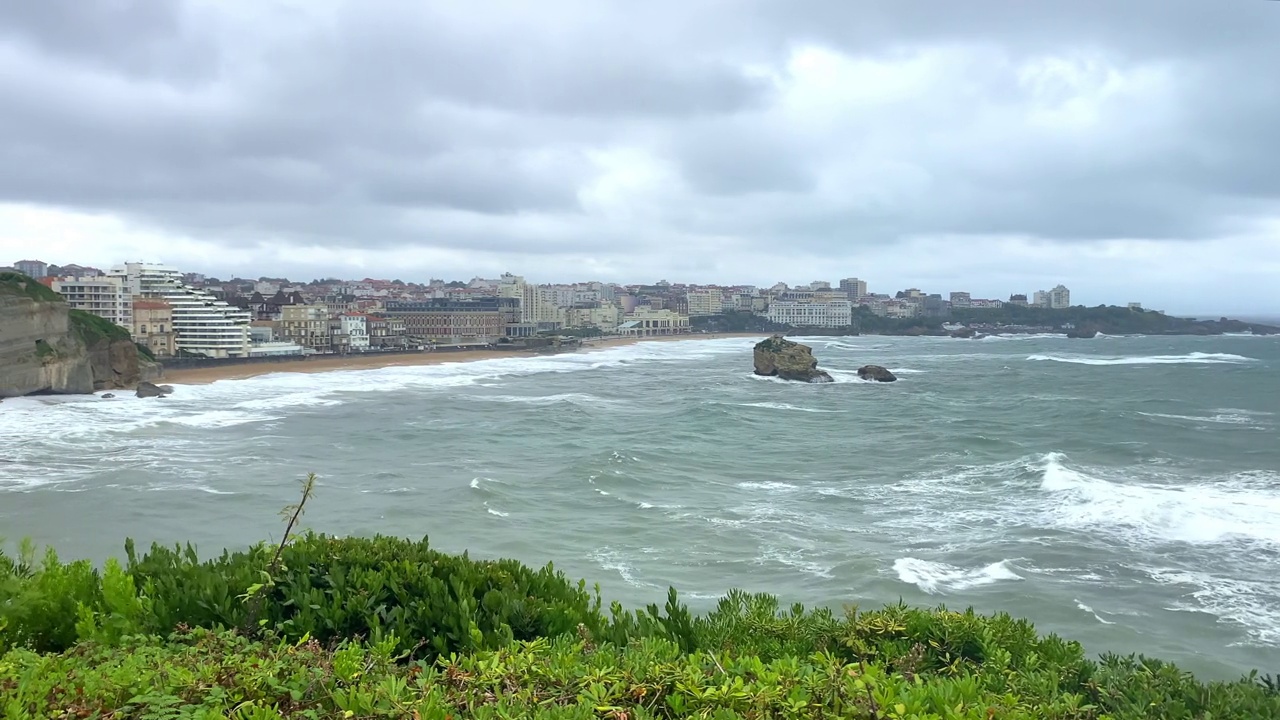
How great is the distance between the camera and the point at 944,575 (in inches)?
508

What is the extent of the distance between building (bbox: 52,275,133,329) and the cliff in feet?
72.7

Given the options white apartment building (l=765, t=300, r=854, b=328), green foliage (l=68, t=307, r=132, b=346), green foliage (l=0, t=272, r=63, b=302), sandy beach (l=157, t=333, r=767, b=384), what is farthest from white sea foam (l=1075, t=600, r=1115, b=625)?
white apartment building (l=765, t=300, r=854, b=328)

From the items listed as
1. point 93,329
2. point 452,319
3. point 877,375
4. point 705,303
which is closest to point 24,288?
point 93,329

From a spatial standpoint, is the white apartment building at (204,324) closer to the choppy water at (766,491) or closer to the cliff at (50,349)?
the cliff at (50,349)

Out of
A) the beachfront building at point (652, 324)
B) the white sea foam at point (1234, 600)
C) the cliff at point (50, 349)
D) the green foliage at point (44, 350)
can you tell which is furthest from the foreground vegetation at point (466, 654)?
the beachfront building at point (652, 324)

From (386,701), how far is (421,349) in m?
92.4

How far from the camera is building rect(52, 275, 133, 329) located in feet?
225

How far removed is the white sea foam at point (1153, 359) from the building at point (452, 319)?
60937 millimetres

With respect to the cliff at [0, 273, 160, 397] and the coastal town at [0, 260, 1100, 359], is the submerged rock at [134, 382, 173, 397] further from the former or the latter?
the coastal town at [0, 260, 1100, 359]

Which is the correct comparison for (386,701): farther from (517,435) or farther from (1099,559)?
(517,435)

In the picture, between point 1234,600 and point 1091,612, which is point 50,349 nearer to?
point 1091,612

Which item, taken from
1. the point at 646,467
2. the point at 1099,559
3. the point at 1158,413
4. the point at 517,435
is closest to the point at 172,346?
the point at 517,435

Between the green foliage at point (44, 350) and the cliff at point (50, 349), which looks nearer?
the cliff at point (50, 349)

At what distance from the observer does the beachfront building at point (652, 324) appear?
141 m
